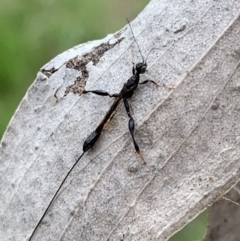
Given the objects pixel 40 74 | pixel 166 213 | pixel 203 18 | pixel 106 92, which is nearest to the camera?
pixel 166 213

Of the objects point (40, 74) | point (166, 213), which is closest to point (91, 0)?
point (40, 74)

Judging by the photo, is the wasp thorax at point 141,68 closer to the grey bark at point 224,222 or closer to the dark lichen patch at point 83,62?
the dark lichen patch at point 83,62

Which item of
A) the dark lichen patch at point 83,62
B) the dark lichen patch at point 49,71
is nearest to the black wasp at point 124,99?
the dark lichen patch at point 83,62

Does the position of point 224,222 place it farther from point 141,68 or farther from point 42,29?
point 42,29

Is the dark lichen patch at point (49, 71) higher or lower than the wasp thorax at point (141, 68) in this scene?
higher

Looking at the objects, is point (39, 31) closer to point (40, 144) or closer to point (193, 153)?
point (40, 144)

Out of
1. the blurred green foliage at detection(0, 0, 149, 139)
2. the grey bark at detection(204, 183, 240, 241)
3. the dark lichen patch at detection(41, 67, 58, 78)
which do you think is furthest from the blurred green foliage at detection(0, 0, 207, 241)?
the grey bark at detection(204, 183, 240, 241)
